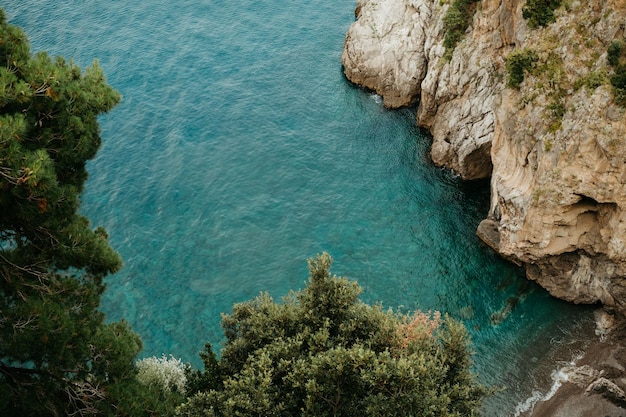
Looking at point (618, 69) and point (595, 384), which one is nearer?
point (618, 69)

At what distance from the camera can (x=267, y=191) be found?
167 feet

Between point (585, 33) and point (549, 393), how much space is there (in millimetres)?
22091

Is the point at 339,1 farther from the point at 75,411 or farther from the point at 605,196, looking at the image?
the point at 75,411

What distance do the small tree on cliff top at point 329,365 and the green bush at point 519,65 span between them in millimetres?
20032

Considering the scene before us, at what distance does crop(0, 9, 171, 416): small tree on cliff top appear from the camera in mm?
16781

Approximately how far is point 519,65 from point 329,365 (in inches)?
1012

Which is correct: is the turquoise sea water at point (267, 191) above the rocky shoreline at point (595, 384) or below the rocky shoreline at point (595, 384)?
above

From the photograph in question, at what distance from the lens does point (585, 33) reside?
34031 millimetres

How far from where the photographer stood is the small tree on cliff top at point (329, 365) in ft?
69.5

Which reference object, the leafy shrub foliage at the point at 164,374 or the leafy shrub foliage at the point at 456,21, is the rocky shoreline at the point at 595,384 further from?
the leafy shrub foliage at the point at 456,21

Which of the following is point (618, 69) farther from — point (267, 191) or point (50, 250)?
point (50, 250)

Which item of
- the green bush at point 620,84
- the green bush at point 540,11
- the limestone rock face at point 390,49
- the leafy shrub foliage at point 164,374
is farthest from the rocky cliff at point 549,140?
the leafy shrub foliage at point 164,374

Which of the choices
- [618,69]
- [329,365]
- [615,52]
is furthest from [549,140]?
[329,365]

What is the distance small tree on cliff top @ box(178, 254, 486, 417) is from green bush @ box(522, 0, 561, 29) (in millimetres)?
22870
